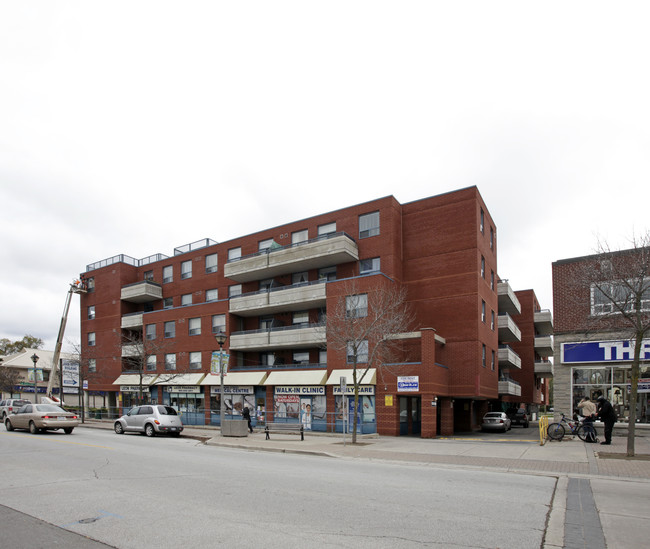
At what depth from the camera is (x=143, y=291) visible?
4462cm

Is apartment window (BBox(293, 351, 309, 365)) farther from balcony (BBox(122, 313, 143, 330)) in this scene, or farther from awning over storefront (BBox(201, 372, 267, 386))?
balcony (BBox(122, 313, 143, 330))

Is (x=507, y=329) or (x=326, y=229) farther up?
(x=326, y=229)

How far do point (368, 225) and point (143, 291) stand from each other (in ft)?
73.7

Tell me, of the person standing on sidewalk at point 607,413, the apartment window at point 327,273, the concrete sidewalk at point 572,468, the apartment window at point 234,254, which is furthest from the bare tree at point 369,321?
the apartment window at point 234,254

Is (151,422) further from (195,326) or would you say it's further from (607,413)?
(607,413)

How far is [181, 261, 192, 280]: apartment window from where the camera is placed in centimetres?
4394

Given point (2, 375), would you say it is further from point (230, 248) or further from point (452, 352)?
point (452, 352)

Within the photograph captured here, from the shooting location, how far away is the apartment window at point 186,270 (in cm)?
4394

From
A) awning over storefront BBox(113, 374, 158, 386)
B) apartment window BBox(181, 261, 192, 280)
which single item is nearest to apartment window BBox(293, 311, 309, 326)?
awning over storefront BBox(113, 374, 158, 386)

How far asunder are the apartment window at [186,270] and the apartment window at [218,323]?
22.3 feet

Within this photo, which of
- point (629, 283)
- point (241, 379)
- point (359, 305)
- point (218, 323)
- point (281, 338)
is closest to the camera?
point (629, 283)

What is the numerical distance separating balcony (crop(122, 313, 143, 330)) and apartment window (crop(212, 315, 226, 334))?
941 cm

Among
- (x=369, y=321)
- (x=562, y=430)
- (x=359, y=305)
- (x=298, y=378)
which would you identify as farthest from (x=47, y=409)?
(x=562, y=430)

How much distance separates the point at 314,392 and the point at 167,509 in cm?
2309
